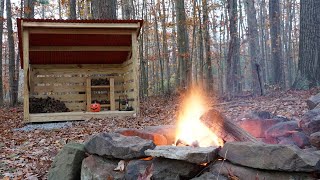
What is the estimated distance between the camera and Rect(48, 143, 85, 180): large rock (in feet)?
12.5

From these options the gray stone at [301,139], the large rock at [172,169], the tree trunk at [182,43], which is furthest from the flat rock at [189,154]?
the tree trunk at [182,43]

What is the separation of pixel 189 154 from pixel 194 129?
981 millimetres

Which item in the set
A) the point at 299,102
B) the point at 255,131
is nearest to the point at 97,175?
the point at 255,131

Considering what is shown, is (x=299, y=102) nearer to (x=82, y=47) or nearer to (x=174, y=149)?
(x=174, y=149)

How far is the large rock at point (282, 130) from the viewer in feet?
12.3

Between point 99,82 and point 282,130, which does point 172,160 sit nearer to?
point 282,130

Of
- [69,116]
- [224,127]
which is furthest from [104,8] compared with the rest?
[224,127]

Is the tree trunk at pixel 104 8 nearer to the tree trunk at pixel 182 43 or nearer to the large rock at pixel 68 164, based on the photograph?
the tree trunk at pixel 182 43

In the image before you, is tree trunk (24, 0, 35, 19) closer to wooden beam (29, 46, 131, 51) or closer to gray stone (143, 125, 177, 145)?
wooden beam (29, 46, 131, 51)

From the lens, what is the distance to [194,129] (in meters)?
3.87

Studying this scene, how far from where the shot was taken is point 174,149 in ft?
10.3

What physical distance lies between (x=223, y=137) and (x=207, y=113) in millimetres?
321

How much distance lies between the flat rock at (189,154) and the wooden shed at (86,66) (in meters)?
6.31

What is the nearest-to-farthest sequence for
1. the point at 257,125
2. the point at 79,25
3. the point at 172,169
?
the point at 172,169
the point at 257,125
the point at 79,25
